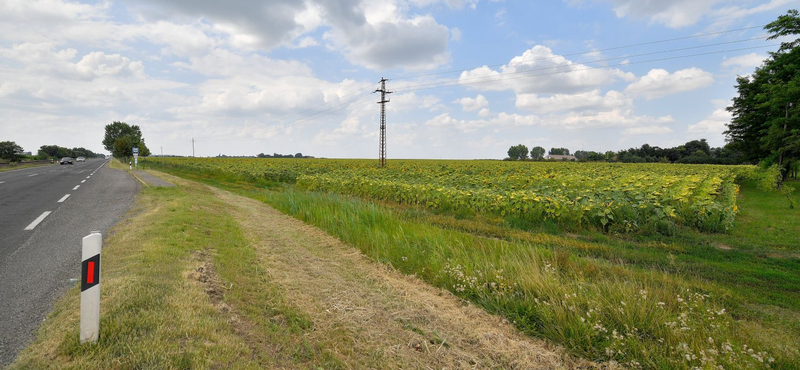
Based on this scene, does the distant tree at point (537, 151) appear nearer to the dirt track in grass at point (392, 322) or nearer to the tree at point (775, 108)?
the tree at point (775, 108)

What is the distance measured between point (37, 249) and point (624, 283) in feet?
32.1

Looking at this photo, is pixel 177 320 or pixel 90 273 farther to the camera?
pixel 177 320

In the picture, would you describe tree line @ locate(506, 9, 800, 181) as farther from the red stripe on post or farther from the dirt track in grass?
the red stripe on post

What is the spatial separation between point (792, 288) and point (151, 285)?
9.57m

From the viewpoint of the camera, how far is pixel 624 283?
4.65 m

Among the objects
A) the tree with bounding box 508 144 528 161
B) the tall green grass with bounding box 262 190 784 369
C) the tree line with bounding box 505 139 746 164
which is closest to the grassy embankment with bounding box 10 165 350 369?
the tall green grass with bounding box 262 190 784 369

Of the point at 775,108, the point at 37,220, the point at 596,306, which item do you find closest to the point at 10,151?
the point at 37,220

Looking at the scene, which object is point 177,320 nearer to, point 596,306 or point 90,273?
point 90,273

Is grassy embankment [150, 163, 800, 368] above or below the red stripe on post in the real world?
below

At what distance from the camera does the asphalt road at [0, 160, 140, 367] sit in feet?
12.4

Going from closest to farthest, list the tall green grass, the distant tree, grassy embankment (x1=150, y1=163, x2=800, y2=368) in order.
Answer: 1. the tall green grass
2. grassy embankment (x1=150, y1=163, x2=800, y2=368)
3. the distant tree

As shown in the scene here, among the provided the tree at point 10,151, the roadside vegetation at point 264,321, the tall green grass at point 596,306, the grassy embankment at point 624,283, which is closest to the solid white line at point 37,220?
the roadside vegetation at point 264,321

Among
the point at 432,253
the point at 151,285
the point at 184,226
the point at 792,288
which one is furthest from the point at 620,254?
the point at 184,226

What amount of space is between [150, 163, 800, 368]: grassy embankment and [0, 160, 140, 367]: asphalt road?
4.68 meters
